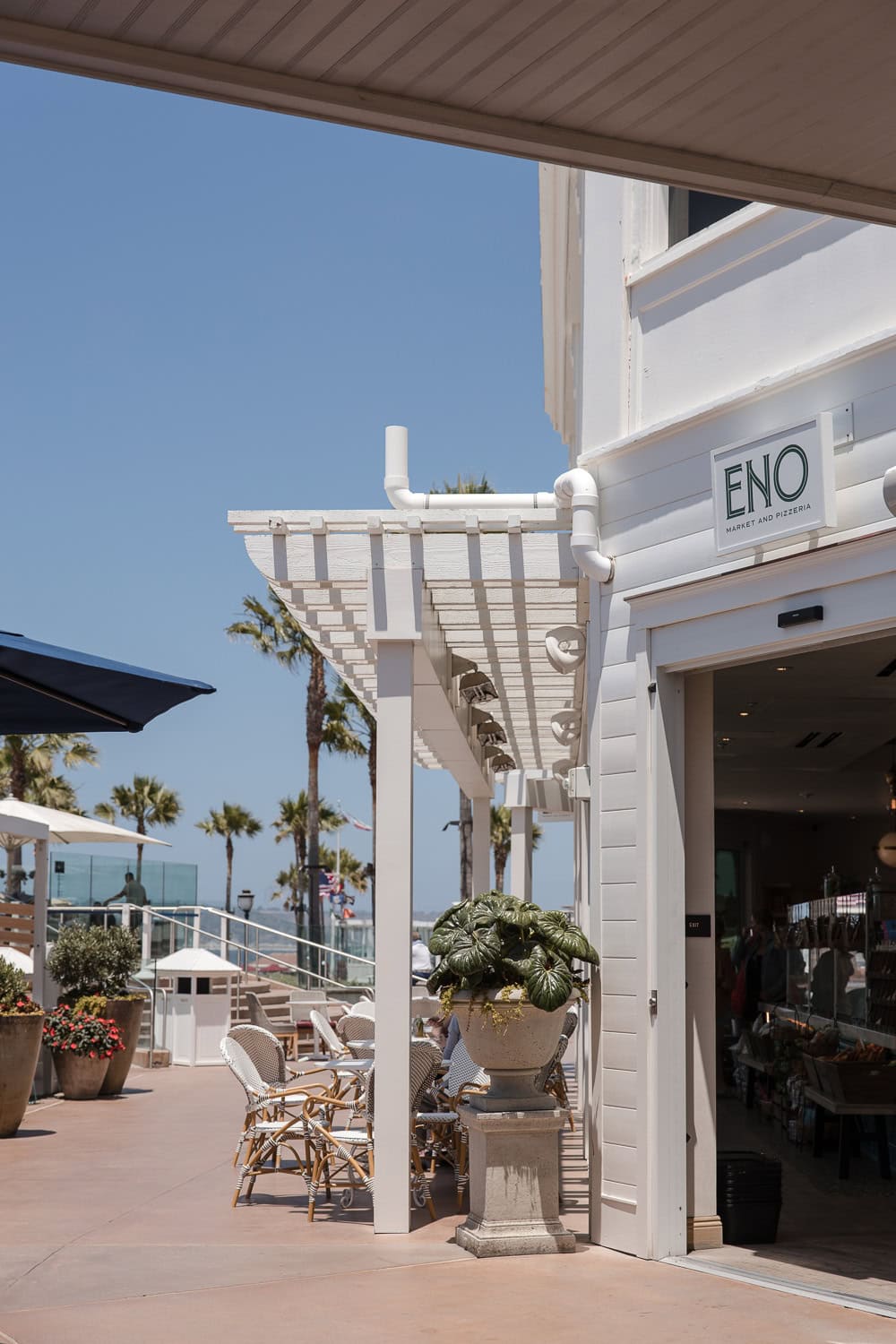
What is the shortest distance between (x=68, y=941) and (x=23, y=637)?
953 centimetres

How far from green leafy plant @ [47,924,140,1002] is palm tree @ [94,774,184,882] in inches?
1991

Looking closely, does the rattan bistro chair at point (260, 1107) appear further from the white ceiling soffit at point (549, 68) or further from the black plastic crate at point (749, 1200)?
the white ceiling soffit at point (549, 68)

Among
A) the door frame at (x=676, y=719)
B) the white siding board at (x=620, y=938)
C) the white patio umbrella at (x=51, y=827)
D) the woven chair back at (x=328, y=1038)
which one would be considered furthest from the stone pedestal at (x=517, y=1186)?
the white patio umbrella at (x=51, y=827)

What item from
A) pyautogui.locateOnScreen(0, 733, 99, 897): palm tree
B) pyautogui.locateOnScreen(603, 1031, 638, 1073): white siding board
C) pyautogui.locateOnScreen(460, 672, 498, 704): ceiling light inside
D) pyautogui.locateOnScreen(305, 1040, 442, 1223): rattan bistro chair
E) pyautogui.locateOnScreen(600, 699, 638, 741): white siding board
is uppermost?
pyautogui.locateOnScreen(0, 733, 99, 897): palm tree

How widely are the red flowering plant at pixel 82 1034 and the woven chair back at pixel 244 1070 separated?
Result: 5.42 meters

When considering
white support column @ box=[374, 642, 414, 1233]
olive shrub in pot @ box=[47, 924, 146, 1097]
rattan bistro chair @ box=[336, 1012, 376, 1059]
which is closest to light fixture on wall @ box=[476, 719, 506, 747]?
rattan bistro chair @ box=[336, 1012, 376, 1059]

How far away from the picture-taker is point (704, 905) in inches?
270

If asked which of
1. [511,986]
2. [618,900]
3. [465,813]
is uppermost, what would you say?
[465,813]

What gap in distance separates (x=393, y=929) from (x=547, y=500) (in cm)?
257

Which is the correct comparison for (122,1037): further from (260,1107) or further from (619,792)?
(619,792)

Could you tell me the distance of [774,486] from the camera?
6.23 metres

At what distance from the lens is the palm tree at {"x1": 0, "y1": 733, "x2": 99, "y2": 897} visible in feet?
131

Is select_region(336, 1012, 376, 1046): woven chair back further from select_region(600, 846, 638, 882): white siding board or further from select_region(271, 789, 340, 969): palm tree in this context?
select_region(271, 789, 340, 969): palm tree

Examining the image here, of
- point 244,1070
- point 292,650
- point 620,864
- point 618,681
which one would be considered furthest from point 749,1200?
point 292,650
